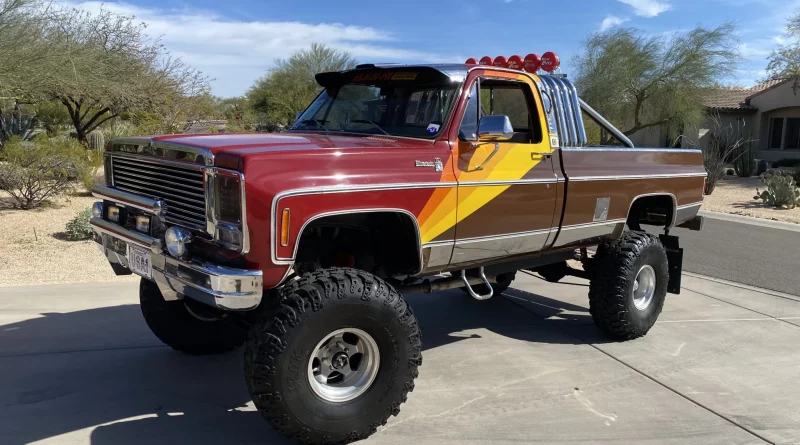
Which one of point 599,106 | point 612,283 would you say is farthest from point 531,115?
point 599,106

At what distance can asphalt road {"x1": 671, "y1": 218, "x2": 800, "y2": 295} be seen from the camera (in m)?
8.17

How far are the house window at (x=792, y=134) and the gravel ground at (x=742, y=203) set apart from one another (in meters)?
10.2

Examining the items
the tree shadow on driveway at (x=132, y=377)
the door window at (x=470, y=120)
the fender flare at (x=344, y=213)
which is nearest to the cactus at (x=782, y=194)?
the tree shadow on driveway at (x=132, y=377)

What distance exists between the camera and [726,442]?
376 centimetres

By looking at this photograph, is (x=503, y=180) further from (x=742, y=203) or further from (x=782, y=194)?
(x=742, y=203)

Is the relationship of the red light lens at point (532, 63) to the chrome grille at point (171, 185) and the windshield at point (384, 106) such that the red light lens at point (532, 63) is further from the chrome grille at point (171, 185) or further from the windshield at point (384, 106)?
the chrome grille at point (171, 185)

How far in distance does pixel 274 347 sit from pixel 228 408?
38.0 inches

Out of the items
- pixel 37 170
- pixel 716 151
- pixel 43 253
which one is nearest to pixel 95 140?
pixel 37 170

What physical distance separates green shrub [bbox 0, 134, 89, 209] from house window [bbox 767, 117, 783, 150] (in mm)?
30665

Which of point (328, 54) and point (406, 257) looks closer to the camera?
point (406, 257)

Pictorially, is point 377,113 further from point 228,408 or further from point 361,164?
point 228,408

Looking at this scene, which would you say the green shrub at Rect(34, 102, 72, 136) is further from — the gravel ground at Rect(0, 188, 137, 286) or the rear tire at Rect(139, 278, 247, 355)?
the rear tire at Rect(139, 278, 247, 355)

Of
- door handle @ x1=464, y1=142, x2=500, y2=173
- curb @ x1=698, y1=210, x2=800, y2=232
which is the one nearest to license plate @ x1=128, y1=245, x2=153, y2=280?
door handle @ x1=464, y1=142, x2=500, y2=173

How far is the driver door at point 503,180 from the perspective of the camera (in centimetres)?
422
